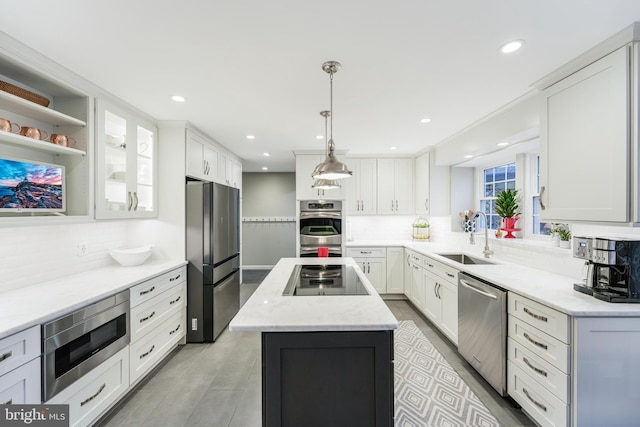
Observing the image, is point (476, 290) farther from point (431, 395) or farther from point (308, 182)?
point (308, 182)

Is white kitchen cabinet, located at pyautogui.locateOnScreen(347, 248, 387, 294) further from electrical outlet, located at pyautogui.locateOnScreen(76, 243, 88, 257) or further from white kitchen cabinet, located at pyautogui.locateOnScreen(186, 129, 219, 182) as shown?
electrical outlet, located at pyautogui.locateOnScreen(76, 243, 88, 257)

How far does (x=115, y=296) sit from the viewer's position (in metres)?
1.97

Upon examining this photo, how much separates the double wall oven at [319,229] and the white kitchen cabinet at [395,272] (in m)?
0.81

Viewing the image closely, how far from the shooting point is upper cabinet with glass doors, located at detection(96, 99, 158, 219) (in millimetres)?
2258

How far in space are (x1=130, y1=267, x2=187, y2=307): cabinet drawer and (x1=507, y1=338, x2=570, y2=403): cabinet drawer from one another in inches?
113

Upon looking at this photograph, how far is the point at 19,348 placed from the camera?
1359 mm

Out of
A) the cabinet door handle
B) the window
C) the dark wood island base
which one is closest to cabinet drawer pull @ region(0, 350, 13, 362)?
the dark wood island base

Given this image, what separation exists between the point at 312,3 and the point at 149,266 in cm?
264

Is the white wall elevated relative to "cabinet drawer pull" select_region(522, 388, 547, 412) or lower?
elevated

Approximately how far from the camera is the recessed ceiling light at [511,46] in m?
1.61

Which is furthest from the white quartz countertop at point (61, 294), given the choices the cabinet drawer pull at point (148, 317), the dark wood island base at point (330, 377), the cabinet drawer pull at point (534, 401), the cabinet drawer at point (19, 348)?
the cabinet drawer pull at point (534, 401)

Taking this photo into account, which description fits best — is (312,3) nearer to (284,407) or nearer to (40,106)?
(40,106)

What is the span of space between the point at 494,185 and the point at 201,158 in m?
3.87

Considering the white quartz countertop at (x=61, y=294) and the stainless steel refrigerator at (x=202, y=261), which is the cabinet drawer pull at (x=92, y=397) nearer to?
the white quartz countertop at (x=61, y=294)
